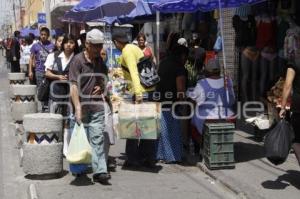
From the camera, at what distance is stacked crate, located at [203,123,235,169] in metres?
7.55

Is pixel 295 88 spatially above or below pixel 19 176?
above

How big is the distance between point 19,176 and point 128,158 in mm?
1519

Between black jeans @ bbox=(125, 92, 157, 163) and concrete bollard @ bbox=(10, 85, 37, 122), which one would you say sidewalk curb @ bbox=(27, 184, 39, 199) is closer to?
black jeans @ bbox=(125, 92, 157, 163)

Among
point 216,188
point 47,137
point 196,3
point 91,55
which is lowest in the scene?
point 216,188

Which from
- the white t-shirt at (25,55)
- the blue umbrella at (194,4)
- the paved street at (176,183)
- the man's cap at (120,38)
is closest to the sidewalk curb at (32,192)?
the paved street at (176,183)

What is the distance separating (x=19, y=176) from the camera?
24.8 feet

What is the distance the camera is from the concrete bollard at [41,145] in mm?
7188

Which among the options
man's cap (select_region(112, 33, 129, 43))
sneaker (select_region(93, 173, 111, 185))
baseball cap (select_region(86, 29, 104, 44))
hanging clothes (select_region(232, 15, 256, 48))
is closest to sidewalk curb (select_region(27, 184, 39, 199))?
sneaker (select_region(93, 173, 111, 185))

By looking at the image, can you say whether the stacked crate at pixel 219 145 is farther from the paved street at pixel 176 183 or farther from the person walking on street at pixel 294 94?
the person walking on street at pixel 294 94

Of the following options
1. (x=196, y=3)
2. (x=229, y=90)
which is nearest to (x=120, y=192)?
(x=229, y=90)

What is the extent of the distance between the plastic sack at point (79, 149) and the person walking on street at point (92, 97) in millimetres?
194

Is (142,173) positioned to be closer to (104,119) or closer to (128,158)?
(128,158)

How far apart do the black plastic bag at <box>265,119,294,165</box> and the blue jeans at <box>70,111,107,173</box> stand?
6.62 feet

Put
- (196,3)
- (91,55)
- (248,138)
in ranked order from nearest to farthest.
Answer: (91,55) < (196,3) < (248,138)
